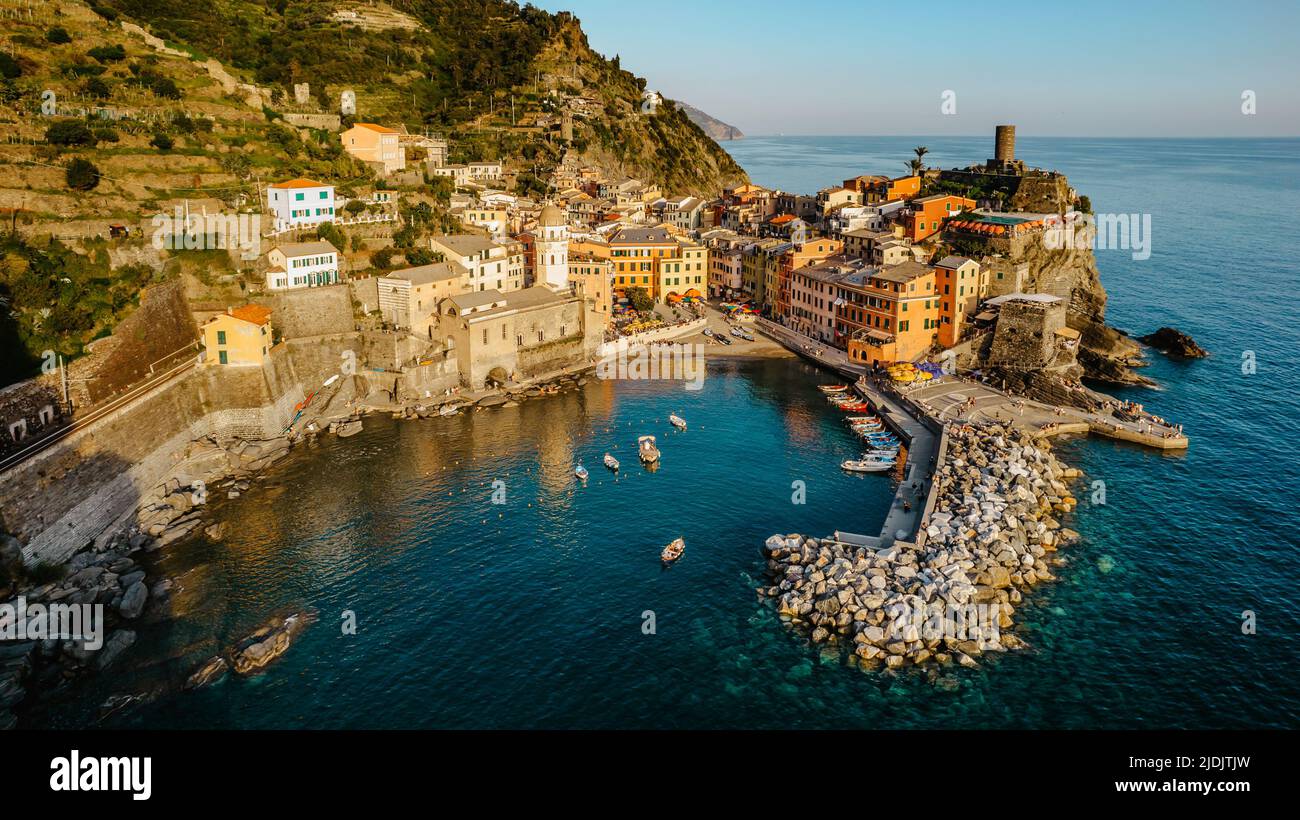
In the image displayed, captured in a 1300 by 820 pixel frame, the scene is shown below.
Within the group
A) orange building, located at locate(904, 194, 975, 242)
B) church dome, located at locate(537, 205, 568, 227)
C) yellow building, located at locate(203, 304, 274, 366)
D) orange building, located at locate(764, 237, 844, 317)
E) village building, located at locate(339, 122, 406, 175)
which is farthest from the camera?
village building, located at locate(339, 122, 406, 175)

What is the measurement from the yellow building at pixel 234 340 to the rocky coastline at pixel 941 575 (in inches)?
1076

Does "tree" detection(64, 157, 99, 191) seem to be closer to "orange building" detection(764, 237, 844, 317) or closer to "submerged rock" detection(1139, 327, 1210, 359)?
"orange building" detection(764, 237, 844, 317)

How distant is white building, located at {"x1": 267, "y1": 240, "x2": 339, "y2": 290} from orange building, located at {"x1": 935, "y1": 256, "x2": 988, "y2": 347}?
37.8m

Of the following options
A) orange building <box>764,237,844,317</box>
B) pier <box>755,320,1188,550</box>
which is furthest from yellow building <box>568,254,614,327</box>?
pier <box>755,320,1188,550</box>

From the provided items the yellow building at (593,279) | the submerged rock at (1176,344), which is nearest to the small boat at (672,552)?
the yellow building at (593,279)

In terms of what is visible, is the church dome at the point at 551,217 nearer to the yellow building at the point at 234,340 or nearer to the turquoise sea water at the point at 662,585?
the turquoise sea water at the point at 662,585

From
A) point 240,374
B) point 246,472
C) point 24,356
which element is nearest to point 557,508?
point 246,472

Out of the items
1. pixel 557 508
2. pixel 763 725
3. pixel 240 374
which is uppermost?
pixel 240 374

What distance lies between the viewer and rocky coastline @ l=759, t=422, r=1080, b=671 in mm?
25844

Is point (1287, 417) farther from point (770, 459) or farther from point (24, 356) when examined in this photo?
point (24, 356)

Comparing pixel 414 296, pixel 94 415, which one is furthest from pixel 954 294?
pixel 94 415

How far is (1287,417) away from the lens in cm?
4584

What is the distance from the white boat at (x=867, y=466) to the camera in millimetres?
39250

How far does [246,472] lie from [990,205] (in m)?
59.8
